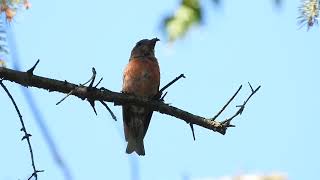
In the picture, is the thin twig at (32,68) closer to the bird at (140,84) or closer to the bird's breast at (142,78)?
the bird at (140,84)

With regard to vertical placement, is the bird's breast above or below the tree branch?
above

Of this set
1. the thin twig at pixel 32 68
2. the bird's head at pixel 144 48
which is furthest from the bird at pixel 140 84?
the thin twig at pixel 32 68

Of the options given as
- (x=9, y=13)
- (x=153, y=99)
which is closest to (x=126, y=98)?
(x=153, y=99)

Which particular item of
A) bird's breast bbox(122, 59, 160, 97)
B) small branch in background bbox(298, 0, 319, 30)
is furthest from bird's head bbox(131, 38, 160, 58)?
small branch in background bbox(298, 0, 319, 30)

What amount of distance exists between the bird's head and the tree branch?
347cm

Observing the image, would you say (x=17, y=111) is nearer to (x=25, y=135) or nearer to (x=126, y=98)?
(x=25, y=135)

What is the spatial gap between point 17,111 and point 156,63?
428 centimetres

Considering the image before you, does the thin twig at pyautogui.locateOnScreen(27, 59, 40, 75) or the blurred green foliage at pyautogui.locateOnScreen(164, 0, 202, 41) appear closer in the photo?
the blurred green foliage at pyautogui.locateOnScreen(164, 0, 202, 41)

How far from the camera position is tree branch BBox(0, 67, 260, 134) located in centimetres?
313

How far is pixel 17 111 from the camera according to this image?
2549mm

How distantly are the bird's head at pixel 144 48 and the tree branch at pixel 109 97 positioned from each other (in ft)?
11.4

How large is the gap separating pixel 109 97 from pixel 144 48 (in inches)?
153

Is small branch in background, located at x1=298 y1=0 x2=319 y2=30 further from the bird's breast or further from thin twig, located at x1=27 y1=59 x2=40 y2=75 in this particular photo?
the bird's breast

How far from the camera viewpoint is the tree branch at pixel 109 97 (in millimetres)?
3126
